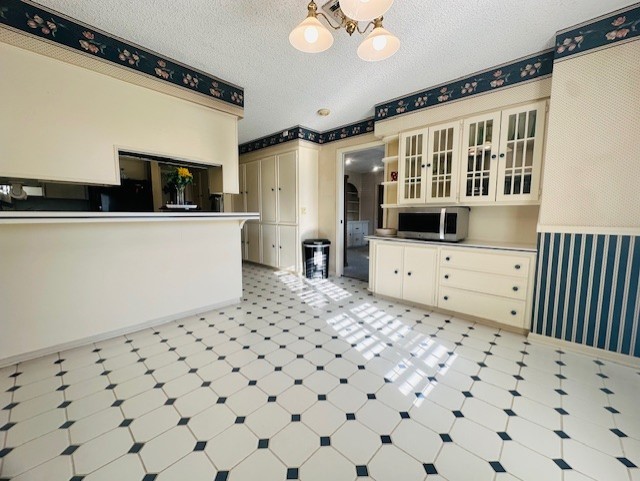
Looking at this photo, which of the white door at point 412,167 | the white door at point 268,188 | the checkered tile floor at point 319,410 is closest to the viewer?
the checkered tile floor at point 319,410

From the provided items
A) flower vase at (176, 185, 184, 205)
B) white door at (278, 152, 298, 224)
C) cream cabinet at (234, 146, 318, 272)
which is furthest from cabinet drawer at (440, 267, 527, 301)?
flower vase at (176, 185, 184, 205)

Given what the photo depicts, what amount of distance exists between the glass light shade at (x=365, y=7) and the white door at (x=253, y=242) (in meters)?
4.61

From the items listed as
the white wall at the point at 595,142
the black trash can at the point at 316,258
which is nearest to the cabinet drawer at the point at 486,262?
the white wall at the point at 595,142

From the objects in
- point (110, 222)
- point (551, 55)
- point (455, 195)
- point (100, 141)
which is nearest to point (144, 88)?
point (100, 141)

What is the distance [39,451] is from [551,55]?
474 centimetres

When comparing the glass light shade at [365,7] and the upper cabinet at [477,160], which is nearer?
the glass light shade at [365,7]

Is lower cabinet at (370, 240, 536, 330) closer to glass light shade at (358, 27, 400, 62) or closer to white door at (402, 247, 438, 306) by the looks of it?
white door at (402, 247, 438, 306)

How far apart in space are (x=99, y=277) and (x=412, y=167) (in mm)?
3700

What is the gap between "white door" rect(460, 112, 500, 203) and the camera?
283 cm

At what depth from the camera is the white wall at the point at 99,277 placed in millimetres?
2092

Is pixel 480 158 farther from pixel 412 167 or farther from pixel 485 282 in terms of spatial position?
pixel 485 282

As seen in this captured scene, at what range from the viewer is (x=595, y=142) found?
2.17 m

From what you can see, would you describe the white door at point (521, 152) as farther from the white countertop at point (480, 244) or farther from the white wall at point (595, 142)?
the white countertop at point (480, 244)

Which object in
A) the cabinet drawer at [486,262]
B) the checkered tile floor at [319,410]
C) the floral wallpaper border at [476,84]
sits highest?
the floral wallpaper border at [476,84]
